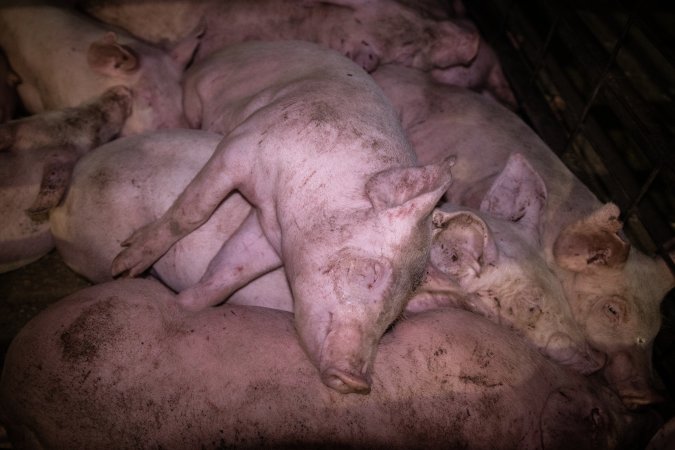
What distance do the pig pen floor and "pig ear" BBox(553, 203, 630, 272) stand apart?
2.69 ft

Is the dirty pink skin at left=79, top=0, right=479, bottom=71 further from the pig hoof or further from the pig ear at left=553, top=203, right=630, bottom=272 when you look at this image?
the pig hoof

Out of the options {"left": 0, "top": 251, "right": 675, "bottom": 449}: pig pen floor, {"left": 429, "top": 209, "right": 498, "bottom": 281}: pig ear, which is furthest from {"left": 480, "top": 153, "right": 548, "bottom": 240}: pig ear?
{"left": 0, "top": 251, "right": 675, "bottom": 449}: pig pen floor

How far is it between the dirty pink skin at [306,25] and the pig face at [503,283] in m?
2.04

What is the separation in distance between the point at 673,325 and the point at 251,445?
2.50 metres

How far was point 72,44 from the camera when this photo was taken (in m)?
3.80

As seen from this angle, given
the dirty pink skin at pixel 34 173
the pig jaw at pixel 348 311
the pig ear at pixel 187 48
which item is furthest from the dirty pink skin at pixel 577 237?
the dirty pink skin at pixel 34 173

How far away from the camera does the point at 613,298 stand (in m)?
2.71

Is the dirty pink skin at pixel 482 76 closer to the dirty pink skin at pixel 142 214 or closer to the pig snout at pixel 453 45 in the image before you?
the pig snout at pixel 453 45

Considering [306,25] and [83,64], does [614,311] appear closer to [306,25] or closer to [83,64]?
[306,25]

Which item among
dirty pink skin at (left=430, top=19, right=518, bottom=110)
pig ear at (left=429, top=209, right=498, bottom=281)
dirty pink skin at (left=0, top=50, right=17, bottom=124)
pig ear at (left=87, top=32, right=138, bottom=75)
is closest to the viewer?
pig ear at (left=429, top=209, right=498, bottom=281)

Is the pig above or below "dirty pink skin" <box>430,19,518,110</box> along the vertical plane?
below

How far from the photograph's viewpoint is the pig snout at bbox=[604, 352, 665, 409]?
8.30ft

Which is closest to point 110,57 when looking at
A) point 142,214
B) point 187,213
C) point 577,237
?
point 142,214

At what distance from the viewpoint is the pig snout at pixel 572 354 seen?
2.57 meters
